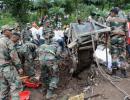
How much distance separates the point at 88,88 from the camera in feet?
34.6

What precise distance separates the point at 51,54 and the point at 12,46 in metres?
1.52

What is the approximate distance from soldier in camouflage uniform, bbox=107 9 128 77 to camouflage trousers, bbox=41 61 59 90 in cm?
195

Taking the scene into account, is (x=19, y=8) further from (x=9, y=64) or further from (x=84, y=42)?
(x=9, y=64)

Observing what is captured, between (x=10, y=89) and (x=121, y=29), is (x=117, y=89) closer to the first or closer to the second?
(x=121, y=29)

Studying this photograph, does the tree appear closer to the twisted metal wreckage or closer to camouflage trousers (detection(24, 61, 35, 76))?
camouflage trousers (detection(24, 61, 35, 76))

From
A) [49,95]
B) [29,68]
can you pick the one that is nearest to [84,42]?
[49,95]

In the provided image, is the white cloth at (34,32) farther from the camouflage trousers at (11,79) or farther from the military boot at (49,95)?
the camouflage trousers at (11,79)

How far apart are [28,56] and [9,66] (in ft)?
8.26

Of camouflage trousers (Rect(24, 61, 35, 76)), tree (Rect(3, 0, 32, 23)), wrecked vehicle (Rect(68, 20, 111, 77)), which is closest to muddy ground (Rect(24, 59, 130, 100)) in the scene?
wrecked vehicle (Rect(68, 20, 111, 77))

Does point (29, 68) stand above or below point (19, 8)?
below

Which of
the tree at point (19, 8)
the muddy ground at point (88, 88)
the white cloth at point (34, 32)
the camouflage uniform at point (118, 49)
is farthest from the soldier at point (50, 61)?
the tree at point (19, 8)

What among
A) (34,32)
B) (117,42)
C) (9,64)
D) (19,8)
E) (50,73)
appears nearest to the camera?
(9,64)

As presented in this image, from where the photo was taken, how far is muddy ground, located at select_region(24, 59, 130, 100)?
10070mm

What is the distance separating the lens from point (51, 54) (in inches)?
400
